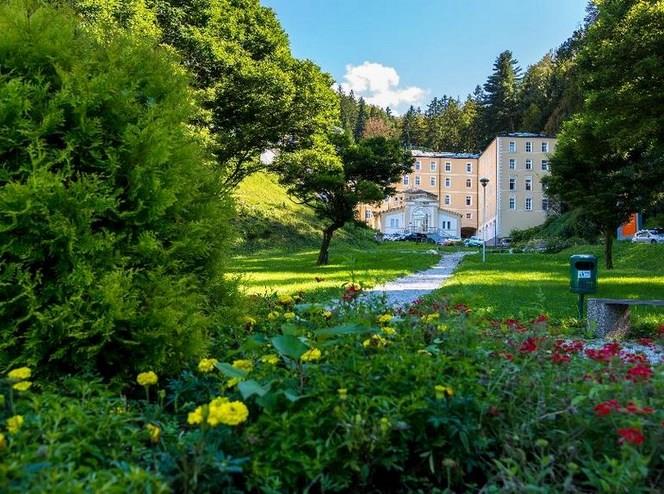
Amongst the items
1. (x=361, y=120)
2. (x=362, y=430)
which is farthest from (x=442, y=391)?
(x=361, y=120)

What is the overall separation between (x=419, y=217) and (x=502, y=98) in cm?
2577

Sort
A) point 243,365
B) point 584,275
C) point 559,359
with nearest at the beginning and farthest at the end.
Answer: point 243,365
point 559,359
point 584,275

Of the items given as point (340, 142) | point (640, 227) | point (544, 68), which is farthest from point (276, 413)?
point (544, 68)

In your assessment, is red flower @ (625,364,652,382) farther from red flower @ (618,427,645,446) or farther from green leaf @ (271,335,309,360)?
green leaf @ (271,335,309,360)

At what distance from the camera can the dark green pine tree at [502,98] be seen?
84250 mm

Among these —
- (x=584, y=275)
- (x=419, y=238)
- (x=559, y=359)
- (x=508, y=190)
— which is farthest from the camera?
(x=508, y=190)

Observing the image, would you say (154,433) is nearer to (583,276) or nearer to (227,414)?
(227,414)

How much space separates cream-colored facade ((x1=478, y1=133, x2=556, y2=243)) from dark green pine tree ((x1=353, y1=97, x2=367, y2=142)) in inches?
1372

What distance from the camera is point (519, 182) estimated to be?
65312 mm

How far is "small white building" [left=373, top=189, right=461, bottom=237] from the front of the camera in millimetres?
75188

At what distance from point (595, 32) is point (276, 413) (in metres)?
11.3

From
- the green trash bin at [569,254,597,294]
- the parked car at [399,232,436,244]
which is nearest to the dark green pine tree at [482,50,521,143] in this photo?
the parked car at [399,232,436,244]

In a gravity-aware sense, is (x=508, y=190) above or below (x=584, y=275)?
above

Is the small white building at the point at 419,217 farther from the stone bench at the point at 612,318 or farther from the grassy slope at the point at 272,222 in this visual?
the stone bench at the point at 612,318
